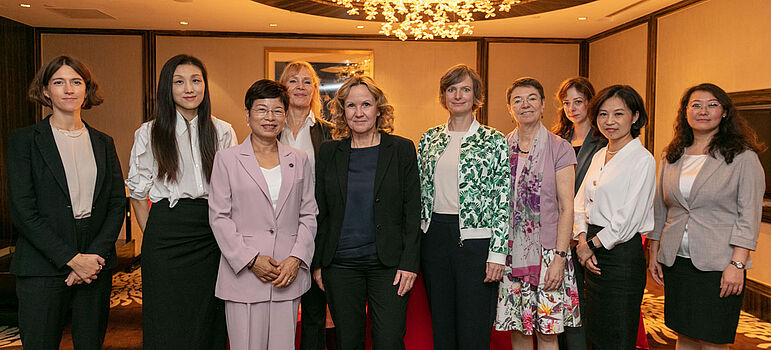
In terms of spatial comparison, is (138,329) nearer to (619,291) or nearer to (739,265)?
(619,291)

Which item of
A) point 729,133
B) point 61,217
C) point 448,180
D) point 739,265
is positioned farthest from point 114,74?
point 739,265

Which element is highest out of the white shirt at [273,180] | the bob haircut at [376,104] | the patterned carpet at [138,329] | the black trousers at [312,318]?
the bob haircut at [376,104]

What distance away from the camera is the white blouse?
270 centimetres

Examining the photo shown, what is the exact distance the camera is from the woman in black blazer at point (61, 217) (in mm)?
2592

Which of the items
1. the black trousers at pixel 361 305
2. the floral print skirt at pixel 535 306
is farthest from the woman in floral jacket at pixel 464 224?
Answer: the black trousers at pixel 361 305

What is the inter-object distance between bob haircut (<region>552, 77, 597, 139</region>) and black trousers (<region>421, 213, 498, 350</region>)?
1.69 meters

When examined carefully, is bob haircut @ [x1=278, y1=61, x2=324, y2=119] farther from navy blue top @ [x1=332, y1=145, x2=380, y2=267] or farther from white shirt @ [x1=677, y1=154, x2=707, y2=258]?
white shirt @ [x1=677, y1=154, x2=707, y2=258]

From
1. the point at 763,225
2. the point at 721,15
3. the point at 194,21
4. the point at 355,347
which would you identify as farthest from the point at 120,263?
the point at 721,15

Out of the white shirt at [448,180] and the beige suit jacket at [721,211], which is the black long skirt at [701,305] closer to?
the beige suit jacket at [721,211]

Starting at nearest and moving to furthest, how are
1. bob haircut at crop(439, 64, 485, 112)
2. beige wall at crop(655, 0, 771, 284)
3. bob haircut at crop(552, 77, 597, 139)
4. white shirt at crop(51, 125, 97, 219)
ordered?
white shirt at crop(51, 125, 97, 219)
bob haircut at crop(439, 64, 485, 112)
bob haircut at crop(552, 77, 597, 139)
beige wall at crop(655, 0, 771, 284)

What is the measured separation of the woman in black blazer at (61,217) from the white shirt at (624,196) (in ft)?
8.49

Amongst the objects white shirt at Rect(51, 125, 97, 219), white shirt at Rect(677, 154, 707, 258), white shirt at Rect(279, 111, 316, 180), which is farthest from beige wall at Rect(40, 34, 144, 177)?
white shirt at Rect(677, 154, 707, 258)

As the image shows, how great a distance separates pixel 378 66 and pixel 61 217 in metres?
6.62

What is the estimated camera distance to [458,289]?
8.91 feet
